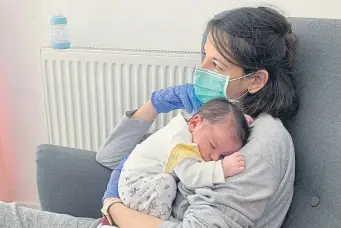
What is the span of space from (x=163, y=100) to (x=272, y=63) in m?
0.38

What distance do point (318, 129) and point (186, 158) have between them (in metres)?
0.34

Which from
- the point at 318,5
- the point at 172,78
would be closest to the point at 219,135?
the point at 172,78

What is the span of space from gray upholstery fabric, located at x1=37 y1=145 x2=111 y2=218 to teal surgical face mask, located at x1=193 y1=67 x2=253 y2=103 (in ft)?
1.31

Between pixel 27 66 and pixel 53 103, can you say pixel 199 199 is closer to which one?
pixel 53 103

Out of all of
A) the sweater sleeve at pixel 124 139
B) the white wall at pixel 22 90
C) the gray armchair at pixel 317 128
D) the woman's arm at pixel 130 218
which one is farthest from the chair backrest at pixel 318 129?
the white wall at pixel 22 90

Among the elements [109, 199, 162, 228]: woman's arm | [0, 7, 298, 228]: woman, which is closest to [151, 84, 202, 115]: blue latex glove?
[0, 7, 298, 228]: woman

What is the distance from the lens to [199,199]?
1004mm

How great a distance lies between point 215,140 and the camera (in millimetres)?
1052

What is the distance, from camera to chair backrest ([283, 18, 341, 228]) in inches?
40.4

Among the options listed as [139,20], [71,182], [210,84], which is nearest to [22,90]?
[139,20]

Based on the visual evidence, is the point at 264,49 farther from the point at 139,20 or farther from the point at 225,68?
the point at 139,20

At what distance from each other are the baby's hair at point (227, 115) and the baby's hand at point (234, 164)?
0.08 meters

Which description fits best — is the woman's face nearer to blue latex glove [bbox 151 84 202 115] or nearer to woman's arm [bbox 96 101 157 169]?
blue latex glove [bbox 151 84 202 115]

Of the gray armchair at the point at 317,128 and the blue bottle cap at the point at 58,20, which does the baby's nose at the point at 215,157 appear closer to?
the gray armchair at the point at 317,128
